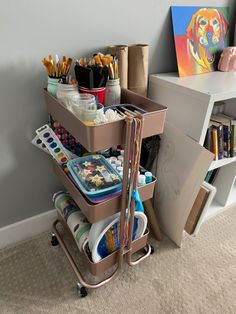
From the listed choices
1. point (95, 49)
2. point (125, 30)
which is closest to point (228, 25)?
point (125, 30)

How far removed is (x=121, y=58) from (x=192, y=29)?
0.47 m

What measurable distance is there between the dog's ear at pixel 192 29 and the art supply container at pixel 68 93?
695mm

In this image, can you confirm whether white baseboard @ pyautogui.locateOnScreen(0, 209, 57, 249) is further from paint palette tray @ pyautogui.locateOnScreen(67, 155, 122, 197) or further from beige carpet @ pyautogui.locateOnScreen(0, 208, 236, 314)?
paint palette tray @ pyautogui.locateOnScreen(67, 155, 122, 197)

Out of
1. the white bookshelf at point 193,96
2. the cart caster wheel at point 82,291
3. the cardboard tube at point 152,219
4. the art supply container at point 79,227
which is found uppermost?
the white bookshelf at point 193,96

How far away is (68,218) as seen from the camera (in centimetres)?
109

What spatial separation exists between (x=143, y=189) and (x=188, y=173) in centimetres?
26

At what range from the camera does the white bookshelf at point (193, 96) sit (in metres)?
1.01

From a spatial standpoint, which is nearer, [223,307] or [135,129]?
[135,129]

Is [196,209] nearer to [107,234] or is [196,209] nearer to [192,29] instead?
[107,234]

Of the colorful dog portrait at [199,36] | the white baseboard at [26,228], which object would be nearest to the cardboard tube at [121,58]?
the colorful dog portrait at [199,36]

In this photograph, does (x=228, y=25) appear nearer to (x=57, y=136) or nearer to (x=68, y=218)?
(x=57, y=136)

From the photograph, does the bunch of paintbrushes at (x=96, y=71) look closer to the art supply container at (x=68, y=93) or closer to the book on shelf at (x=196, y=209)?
the art supply container at (x=68, y=93)

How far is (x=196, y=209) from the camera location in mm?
1177

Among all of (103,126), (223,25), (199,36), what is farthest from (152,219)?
(223,25)
